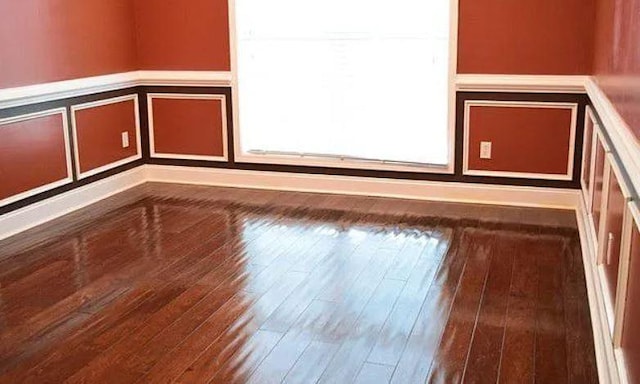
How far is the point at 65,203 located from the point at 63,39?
1.09 metres

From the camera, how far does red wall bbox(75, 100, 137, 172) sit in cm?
495

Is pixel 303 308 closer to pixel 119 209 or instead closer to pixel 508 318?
pixel 508 318

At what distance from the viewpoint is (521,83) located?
462cm

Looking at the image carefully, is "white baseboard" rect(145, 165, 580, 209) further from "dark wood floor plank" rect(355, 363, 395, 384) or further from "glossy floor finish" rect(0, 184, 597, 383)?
"dark wood floor plank" rect(355, 363, 395, 384)

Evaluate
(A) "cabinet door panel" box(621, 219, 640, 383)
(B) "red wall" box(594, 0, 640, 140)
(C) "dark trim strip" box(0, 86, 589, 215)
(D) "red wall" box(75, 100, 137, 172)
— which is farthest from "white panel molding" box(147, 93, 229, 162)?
(A) "cabinet door panel" box(621, 219, 640, 383)

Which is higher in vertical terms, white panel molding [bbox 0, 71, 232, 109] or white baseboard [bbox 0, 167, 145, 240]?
white panel molding [bbox 0, 71, 232, 109]

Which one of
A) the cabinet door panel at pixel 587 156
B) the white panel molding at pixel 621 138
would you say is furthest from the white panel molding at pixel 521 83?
the white panel molding at pixel 621 138

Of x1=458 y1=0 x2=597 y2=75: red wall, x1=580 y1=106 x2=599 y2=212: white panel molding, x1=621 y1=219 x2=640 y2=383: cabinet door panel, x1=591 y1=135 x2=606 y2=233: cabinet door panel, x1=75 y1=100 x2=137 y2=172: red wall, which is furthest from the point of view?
x1=75 y1=100 x2=137 y2=172: red wall

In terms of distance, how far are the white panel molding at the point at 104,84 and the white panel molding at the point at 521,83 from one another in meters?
1.76

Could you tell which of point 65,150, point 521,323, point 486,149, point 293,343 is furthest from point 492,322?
point 65,150

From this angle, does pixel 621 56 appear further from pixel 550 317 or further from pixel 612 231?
pixel 550 317

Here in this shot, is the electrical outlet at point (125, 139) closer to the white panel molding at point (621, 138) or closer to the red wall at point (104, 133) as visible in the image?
the red wall at point (104, 133)

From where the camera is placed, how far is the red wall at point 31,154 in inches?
167

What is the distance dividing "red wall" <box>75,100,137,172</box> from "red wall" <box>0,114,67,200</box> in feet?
0.72
